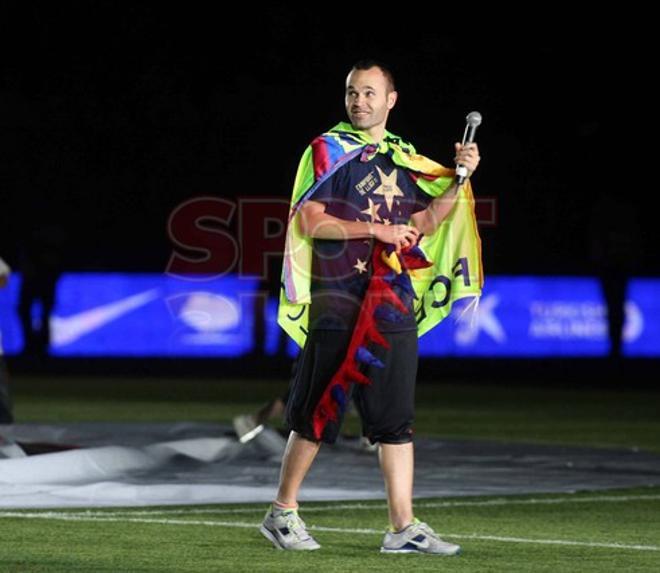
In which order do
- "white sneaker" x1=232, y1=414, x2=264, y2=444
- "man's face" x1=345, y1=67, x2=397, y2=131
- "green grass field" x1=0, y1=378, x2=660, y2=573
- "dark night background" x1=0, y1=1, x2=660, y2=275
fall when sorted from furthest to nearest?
"dark night background" x1=0, y1=1, x2=660, y2=275 → "white sneaker" x1=232, y1=414, x2=264, y2=444 → "man's face" x1=345, y1=67, x2=397, y2=131 → "green grass field" x1=0, y1=378, x2=660, y2=573

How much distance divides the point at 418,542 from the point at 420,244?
130 cm

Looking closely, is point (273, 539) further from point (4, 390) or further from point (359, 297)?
point (4, 390)

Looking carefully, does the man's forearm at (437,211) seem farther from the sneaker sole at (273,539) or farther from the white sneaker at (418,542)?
the sneaker sole at (273,539)

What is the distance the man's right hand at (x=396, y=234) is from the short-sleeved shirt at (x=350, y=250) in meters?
0.19

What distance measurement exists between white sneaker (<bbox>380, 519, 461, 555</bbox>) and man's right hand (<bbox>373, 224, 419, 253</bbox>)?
1.19 metres

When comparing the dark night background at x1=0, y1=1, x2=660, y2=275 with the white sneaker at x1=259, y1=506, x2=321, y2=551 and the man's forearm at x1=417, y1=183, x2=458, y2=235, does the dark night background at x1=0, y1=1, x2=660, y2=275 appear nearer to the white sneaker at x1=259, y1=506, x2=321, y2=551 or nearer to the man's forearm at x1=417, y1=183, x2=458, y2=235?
the man's forearm at x1=417, y1=183, x2=458, y2=235

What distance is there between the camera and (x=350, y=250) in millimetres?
7895

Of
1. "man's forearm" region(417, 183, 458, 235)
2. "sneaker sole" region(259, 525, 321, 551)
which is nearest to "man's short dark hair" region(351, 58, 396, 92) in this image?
"man's forearm" region(417, 183, 458, 235)

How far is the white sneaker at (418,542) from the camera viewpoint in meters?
7.82

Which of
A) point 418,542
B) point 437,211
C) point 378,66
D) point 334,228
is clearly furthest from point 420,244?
point 418,542

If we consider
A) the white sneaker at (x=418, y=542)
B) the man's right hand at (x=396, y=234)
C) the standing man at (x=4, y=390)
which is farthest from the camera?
the standing man at (x=4, y=390)

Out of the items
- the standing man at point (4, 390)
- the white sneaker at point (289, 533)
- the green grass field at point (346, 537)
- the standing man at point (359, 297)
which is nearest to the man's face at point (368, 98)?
the standing man at point (359, 297)

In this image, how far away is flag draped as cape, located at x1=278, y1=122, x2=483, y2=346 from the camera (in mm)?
7859

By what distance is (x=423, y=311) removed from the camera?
8.22 metres
